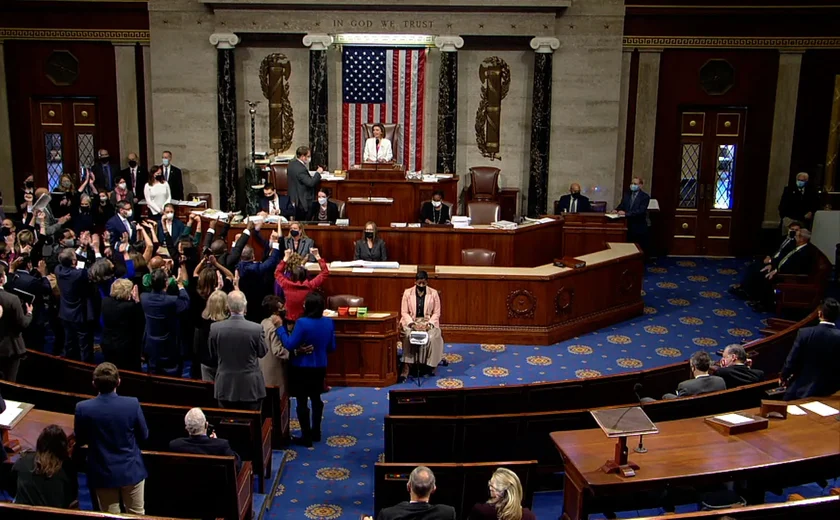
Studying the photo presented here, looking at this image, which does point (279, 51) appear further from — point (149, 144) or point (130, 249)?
point (130, 249)

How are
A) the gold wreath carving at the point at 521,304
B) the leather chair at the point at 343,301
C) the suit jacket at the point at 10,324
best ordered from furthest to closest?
the gold wreath carving at the point at 521,304
the leather chair at the point at 343,301
the suit jacket at the point at 10,324

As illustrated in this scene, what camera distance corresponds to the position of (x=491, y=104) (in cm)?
1633

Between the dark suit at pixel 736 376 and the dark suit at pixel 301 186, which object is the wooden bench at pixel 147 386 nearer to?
the dark suit at pixel 736 376

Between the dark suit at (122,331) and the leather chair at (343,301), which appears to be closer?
the dark suit at (122,331)

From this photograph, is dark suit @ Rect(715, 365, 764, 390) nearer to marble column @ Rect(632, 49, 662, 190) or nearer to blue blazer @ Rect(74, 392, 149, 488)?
blue blazer @ Rect(74, 392, 149, 488)

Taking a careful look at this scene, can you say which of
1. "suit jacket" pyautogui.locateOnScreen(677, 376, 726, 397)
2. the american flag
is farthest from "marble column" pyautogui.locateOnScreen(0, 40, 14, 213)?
"suit jacket" pyautogui.locateOnScreen(677, 376, 726, 397)

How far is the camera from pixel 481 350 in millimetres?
10805

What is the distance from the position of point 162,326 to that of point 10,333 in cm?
130

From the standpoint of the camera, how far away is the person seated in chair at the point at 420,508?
485 centimetres

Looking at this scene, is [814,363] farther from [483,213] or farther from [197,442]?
[483,213]

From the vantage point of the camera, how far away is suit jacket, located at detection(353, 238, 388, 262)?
1146 centimetres

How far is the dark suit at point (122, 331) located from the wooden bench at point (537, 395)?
2.68 metres

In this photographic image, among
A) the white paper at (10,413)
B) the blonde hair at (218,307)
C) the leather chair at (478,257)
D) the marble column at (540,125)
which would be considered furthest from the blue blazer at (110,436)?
the marble column at (540,125)

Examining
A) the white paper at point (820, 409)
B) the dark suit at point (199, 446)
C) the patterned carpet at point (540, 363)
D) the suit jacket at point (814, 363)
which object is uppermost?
the suit jacket at point (814, 363)
